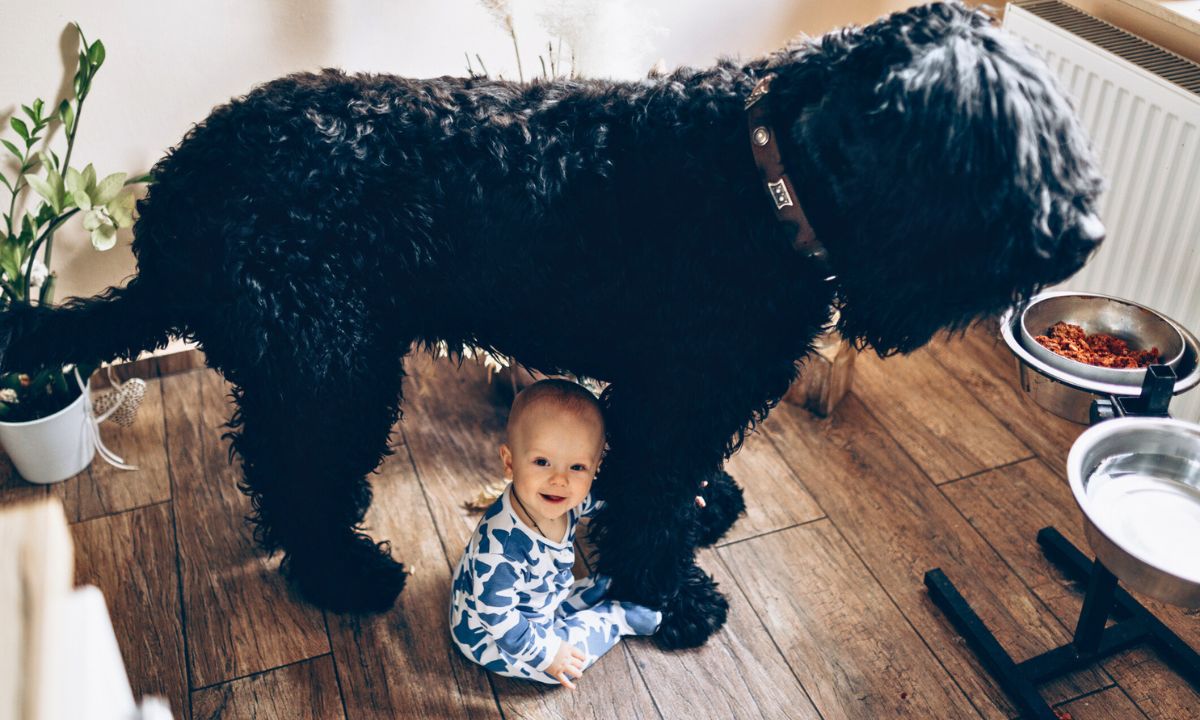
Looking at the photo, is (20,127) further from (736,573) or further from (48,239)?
(736,573)

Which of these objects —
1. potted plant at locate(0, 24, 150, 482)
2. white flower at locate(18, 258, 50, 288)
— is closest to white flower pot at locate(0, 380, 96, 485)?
potted plant at locate(0, 24, 150, 482)

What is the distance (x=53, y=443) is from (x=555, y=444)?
1095 millimetres

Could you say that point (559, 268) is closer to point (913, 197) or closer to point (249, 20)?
point (913, 197)

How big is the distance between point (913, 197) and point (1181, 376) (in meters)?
0.90

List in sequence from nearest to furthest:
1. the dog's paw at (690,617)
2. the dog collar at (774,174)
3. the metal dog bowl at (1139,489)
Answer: the dog collar at (774,174) → the metal dog bowl at (1139,489) → the dog's paw at (690,617)

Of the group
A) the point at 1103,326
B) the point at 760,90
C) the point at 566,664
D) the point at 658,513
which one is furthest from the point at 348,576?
the point at 1103,326

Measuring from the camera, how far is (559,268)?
1.38m

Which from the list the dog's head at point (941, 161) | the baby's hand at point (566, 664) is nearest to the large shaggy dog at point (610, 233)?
the dog's head at point (941, 161)

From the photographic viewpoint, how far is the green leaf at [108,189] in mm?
1862

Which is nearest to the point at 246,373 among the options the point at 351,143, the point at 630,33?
the point at 351,143

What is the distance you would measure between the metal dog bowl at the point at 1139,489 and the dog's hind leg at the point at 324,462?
41.4 inches

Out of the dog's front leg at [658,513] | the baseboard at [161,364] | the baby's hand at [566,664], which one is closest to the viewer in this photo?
the dog's front leg at [658,513]

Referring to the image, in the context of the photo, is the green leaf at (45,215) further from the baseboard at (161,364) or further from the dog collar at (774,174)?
the dog collar at (774,174)

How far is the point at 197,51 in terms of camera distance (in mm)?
1946
